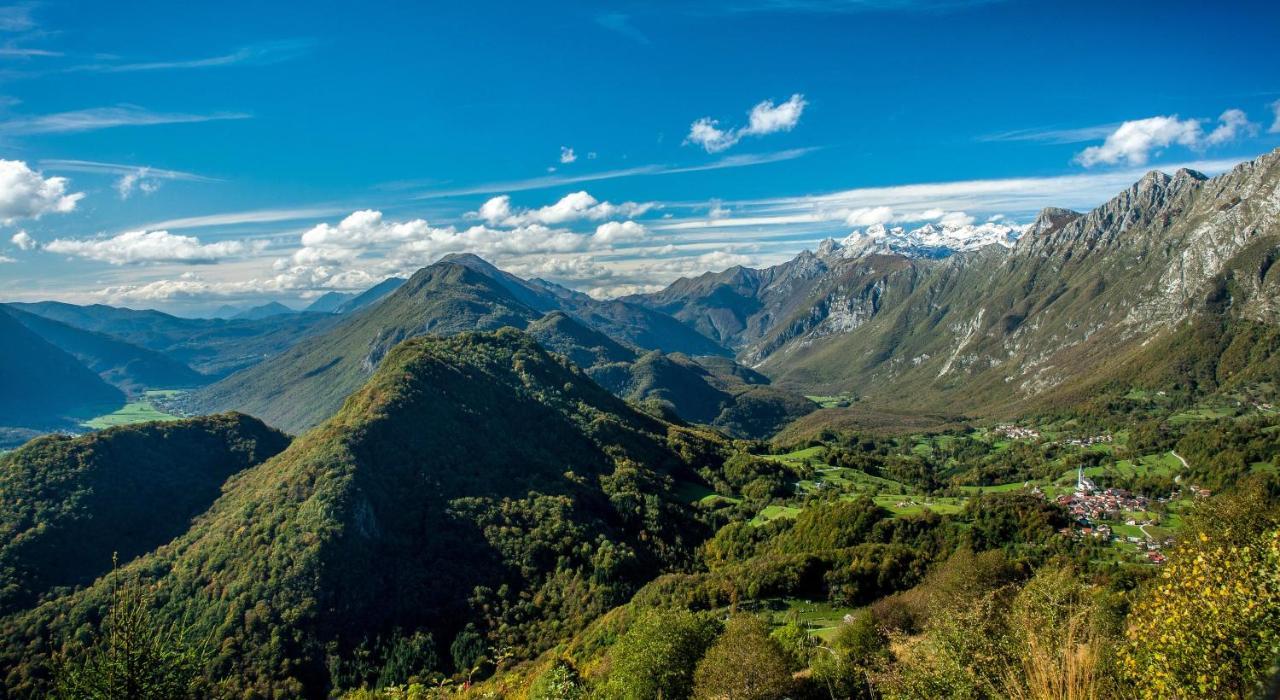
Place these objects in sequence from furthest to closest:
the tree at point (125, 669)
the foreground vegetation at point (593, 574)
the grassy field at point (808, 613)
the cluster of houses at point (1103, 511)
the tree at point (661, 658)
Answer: the cluster of houses at point (1103, 511)
the grassy field at point (808, 613)
the tree at point (661, 658)
the foreground vegetation at point (593, 574)
the tree at point (125, 669)

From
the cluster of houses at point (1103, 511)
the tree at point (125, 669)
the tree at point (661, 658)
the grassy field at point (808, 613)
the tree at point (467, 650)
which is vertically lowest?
the tree at point (467, 650)

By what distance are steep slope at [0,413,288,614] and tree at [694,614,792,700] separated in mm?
109778

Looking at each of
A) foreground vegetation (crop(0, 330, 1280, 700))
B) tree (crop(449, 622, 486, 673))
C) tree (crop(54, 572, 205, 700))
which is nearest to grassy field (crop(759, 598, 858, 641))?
foreground vegetation (crop(0, 330, 1280, 700))

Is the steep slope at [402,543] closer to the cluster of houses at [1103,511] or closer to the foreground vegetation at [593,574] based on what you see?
the foreground vegetation at [593,574]

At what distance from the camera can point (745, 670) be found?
3759cm

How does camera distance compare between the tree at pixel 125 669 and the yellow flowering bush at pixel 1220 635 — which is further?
the tree at pixel 125 669

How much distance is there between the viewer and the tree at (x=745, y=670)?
3703 centimetres

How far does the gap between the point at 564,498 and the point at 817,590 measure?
64.2m

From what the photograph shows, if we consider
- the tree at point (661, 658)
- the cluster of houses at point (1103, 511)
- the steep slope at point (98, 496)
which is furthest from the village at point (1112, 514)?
the steep slope at point (98, 496)

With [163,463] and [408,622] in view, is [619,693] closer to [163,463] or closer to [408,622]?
[408,622]

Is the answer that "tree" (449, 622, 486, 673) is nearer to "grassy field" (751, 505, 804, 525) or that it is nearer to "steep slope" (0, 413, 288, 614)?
"grassy field" (751, 505, 804, 525)

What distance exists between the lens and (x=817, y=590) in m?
75.0

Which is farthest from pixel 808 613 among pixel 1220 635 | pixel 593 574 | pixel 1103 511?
pixel 1103 511

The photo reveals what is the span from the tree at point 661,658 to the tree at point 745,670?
213cm
